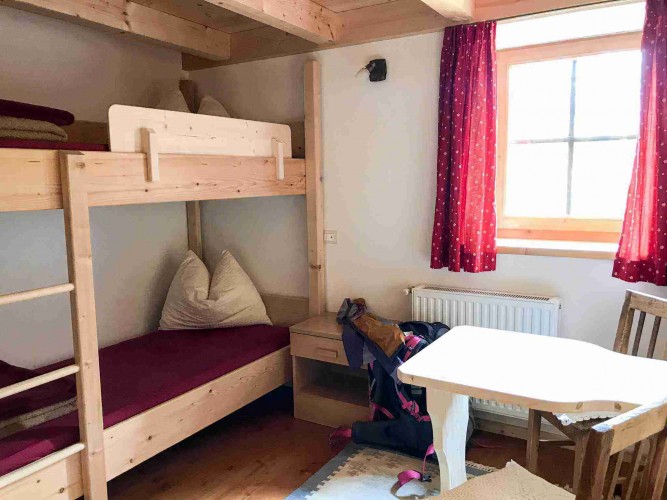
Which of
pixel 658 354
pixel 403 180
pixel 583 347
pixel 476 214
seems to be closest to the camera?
pixel 583 347

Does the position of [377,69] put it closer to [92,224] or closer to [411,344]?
[411,344]

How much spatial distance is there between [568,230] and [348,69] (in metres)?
1.48

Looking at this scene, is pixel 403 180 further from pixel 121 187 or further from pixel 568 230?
pixel 121 187

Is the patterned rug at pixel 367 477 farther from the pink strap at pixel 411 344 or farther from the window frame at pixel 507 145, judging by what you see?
the window frame at pixel 507 145

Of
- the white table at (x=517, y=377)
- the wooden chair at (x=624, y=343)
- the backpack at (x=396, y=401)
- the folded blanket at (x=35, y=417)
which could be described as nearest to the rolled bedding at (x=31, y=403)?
the folded blanket at (x=35, y=417)

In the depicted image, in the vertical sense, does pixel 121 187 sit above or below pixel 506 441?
above

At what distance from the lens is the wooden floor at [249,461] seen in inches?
99.2

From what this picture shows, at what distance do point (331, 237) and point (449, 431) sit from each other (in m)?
1.66

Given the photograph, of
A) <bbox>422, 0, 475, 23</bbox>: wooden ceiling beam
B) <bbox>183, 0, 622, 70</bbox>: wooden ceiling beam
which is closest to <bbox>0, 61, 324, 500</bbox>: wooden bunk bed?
<bbox>183, 0, 622, 70</bbox>: wooden ceiling beam

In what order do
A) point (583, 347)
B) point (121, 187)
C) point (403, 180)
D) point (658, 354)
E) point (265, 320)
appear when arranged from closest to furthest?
point (583, 347)
point (121, 187)
point (658, 354)
point (403, 180)
point (265, 320)

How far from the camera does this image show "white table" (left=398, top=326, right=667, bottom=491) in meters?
1.59

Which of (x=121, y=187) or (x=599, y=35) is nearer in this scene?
(x=121, y=187)

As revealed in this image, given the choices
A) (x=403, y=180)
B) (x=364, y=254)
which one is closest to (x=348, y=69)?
(x=403, y=180)

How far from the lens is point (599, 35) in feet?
9.04
